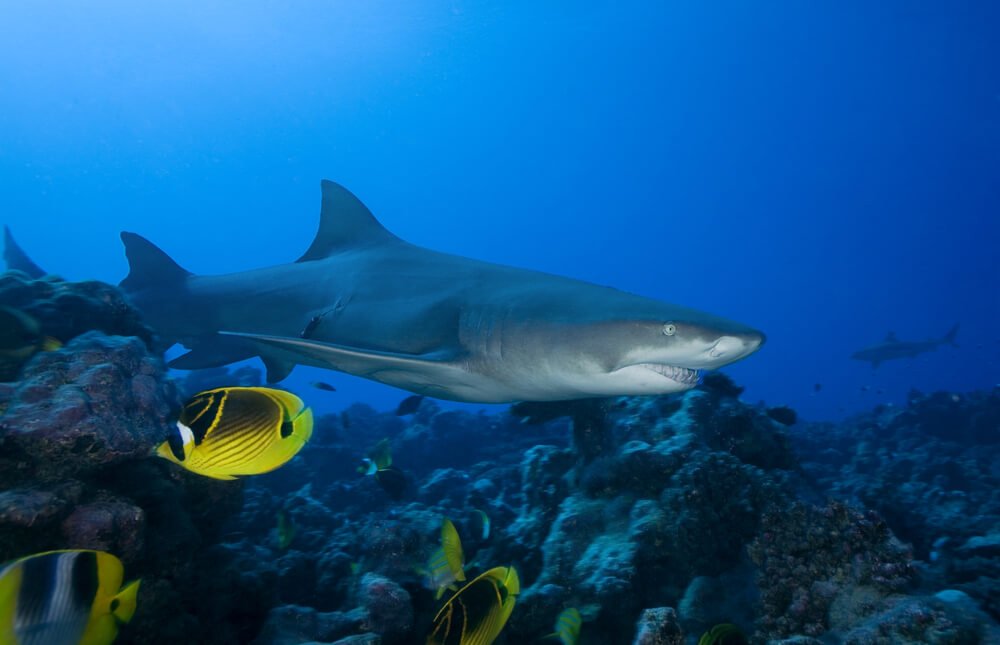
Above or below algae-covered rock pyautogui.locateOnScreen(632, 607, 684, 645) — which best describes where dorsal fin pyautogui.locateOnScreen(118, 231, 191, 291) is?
above

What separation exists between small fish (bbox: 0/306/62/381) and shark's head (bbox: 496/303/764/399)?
3.50m

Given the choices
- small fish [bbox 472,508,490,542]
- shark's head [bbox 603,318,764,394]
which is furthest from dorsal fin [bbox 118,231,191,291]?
shark's head [bbox 603,318,764,394]

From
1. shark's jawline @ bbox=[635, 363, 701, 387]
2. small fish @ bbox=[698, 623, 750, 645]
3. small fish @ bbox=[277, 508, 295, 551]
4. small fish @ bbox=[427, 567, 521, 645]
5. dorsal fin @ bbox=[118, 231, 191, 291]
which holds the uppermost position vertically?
shark's jawline @ bbox=[635, 363, 701, 387]

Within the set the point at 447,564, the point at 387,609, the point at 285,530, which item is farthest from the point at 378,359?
the point at 285,530

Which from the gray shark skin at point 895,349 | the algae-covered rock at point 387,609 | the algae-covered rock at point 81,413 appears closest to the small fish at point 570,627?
the algae-covered rock at point 387,609

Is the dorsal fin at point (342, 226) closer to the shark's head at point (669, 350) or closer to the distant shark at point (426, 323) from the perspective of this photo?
the distant shark at point (426, 323)

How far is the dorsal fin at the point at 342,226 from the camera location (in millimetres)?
6246

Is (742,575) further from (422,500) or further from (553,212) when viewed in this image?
(553,212)

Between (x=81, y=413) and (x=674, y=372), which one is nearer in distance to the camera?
(x=81, y=413)

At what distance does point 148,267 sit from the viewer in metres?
6.47

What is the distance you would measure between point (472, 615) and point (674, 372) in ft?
7.39

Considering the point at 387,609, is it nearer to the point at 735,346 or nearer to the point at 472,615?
the point at 472,615

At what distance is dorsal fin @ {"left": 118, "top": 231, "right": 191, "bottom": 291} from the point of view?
6.44 meters

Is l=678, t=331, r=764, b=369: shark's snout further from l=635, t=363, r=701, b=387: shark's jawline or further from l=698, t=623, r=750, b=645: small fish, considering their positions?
l=698, t=623, r=750, b=645: small fish
